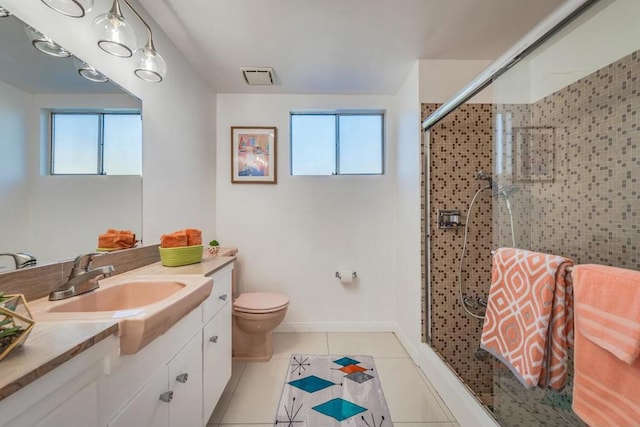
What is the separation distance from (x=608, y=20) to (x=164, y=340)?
2.31 meters

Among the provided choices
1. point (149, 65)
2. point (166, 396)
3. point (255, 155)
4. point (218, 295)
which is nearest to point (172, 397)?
point (166, 396)

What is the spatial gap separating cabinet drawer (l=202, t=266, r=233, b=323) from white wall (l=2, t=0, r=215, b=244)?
50 centimetres

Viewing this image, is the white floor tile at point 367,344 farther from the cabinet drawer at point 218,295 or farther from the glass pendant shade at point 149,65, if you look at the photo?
the glass pendant shade at point 149,65

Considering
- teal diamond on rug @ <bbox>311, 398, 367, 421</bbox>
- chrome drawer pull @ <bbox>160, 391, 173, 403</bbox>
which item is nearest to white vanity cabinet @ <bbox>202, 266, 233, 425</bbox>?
chrome drawer pull @ <bbox>160, 391, 173, 403</bbox>

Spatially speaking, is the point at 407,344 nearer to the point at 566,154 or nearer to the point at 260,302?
the point at 260,302

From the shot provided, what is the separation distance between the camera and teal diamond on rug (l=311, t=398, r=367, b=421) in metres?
1.53

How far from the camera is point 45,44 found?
3.37ft

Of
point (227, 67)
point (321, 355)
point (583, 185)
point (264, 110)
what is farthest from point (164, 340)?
point (264, 110)

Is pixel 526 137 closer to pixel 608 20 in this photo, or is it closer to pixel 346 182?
pixel 608 20

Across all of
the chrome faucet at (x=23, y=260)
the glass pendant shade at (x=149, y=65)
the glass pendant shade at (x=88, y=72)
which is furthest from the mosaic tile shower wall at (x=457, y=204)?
the chrome faucet at (x=23, y=260)

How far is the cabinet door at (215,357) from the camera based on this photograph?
51.2 inches

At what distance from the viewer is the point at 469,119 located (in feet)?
6.69

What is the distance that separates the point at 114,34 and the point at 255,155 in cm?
154

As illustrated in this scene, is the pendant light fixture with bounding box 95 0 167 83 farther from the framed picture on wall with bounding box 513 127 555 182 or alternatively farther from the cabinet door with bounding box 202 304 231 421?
the framed picture on wall with bounding box 513 127 555 182
